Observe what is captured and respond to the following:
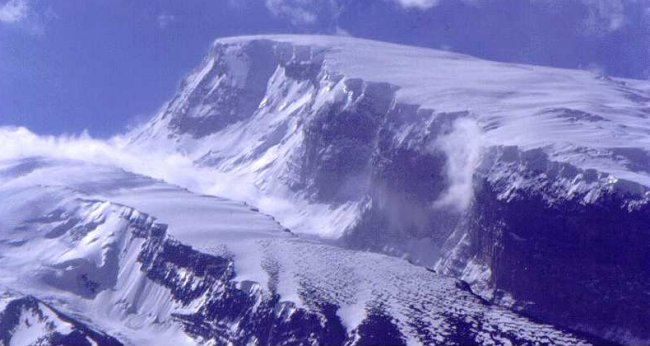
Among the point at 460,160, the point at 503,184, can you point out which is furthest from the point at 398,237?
the point at 503,184

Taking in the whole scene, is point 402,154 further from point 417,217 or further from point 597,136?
point 597,136

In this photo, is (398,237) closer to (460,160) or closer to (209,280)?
(460,160)

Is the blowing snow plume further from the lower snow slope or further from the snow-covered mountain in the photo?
the lower snow slope

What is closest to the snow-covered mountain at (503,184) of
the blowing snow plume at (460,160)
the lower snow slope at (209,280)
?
the blowing snow plume at (460,160)

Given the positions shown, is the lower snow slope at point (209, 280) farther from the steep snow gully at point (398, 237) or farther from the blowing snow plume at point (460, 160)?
the blowing snow plume at point (460, 160)

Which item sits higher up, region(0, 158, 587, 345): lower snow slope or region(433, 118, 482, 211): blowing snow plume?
region(433, 118, 482, 211): blowing snow plume

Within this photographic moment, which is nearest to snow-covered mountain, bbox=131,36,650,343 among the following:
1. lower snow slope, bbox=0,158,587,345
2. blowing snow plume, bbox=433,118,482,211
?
blowing snow plume, bbox=433,118,482,211
